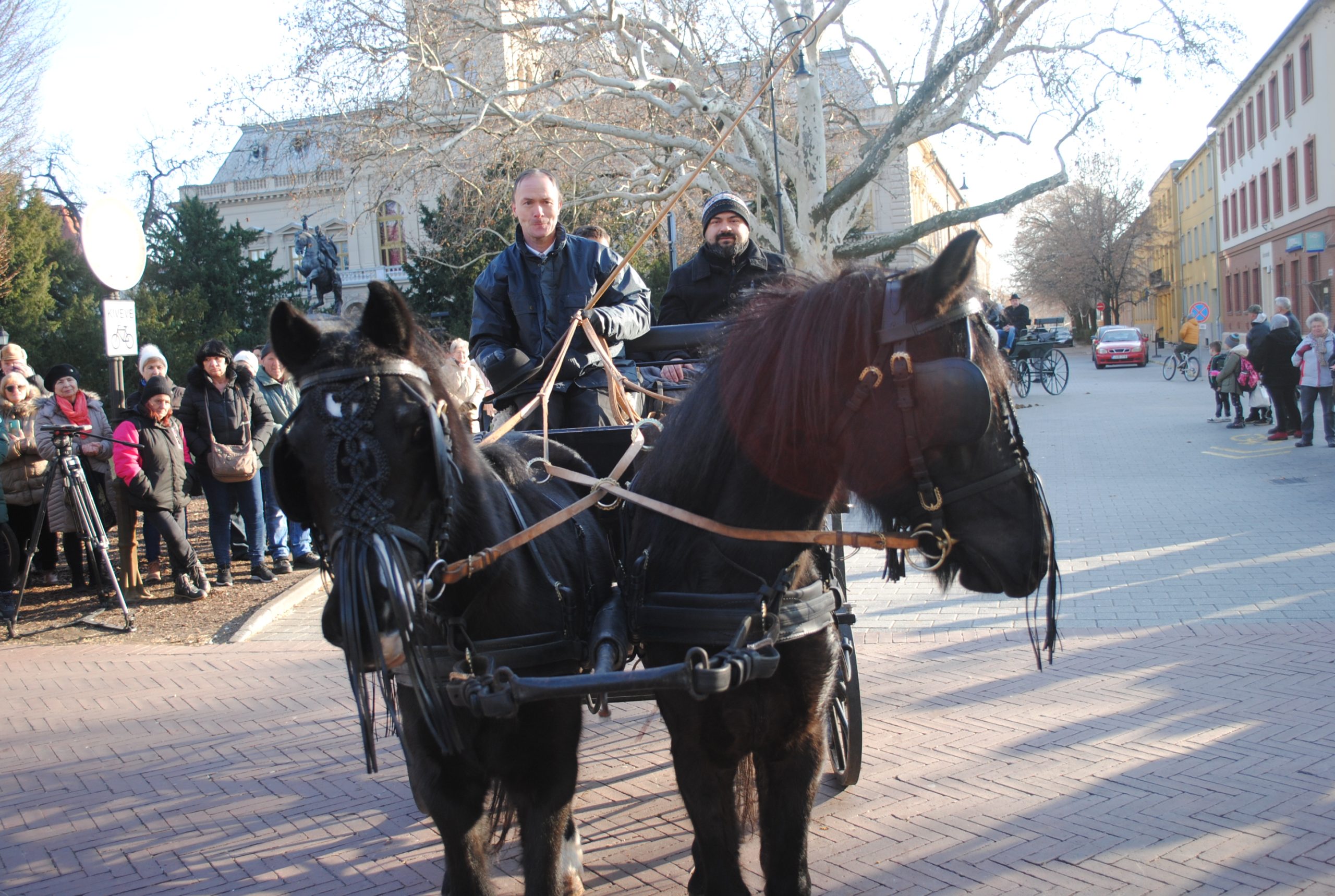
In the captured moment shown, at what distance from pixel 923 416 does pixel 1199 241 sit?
67.8m

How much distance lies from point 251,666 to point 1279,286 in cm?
4568

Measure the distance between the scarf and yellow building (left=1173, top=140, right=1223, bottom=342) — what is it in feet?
177

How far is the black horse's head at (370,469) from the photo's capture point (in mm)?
2100

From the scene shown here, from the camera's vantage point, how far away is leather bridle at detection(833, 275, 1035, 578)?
2.26 m

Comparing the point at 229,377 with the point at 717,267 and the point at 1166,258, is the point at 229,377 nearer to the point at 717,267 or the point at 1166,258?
the point at 717,267

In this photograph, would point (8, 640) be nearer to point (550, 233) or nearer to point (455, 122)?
point (550, 233)

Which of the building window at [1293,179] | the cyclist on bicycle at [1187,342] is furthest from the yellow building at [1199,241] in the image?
the cyclist on bicycle at [1187,342]

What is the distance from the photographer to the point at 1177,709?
489 centimetres

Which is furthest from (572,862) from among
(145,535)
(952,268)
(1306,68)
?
(1306,68)

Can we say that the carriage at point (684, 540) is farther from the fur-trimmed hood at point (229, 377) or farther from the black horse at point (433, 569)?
the fur-trimmed hood at point (229, 377)

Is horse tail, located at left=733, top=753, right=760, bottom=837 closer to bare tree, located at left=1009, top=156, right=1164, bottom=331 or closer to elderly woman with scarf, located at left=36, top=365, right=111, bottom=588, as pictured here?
elderly woman with scarf, located at left=36, top=365, right=111, bottom=588

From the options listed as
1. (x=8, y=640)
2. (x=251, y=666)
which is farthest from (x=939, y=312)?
(x=8, y=640)

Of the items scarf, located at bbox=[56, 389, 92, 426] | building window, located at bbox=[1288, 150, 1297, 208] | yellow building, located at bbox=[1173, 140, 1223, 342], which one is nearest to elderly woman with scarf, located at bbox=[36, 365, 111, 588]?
scarf, located at bbox=[56, 389, 92, 426]

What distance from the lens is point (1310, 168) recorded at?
123ft
